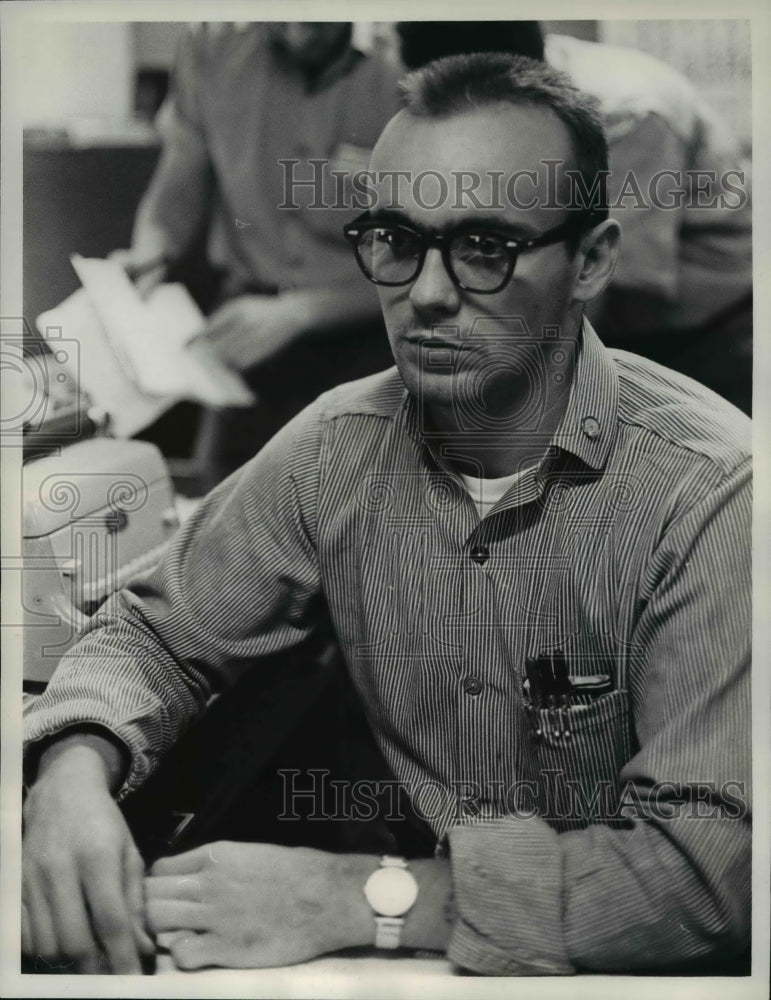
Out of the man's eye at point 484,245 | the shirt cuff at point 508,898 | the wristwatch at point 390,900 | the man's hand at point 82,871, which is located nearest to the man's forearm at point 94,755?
the man's hand at point 82,871

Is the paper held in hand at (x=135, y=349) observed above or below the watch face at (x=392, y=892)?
above

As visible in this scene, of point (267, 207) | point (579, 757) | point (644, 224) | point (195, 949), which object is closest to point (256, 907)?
point (195, 949)

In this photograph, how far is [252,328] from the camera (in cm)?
195

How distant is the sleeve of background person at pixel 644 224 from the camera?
1875mm

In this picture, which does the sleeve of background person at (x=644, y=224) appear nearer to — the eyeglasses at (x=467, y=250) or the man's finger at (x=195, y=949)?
the eyeglasses at (x=467, y=250)

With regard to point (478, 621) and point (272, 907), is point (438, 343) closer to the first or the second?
point (478, 621)

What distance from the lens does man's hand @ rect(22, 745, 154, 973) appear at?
1852mm

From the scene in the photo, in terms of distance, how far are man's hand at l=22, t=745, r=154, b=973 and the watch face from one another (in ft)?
1.35

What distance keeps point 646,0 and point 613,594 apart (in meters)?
1.08

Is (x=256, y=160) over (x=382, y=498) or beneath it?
over

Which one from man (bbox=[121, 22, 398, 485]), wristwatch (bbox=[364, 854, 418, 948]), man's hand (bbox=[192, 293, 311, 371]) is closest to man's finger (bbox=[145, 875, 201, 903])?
wristwatch (bbox=[364, 854, 418, 948])

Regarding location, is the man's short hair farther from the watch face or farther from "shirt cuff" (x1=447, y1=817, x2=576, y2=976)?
the watch face

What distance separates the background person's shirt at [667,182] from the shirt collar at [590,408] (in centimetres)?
14

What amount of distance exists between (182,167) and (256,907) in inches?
52.6
